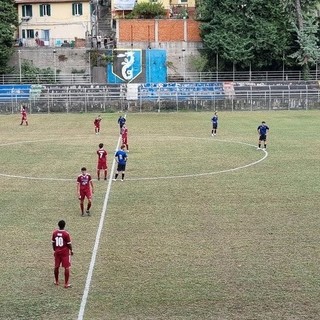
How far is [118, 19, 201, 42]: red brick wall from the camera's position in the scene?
3214 inches

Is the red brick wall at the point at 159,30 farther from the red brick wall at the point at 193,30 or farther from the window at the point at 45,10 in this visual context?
the window at the point at 45,10

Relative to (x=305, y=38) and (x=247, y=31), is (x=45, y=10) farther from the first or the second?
(x=305, y=38)

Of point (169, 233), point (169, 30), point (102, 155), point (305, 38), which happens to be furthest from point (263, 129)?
point (169, 30)

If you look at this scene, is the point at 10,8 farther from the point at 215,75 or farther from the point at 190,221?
the point at 190,221

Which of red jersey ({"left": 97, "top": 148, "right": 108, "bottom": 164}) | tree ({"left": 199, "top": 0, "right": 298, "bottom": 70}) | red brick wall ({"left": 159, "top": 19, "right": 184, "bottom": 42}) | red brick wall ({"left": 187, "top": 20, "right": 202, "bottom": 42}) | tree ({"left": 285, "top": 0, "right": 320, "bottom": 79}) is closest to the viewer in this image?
red jersey ({"left": 97, "top": 148, "right": 108, "bottom": 164})

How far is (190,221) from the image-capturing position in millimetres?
22188

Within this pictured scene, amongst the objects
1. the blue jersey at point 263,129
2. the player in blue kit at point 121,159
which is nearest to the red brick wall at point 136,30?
the blue jersey at point 263,129

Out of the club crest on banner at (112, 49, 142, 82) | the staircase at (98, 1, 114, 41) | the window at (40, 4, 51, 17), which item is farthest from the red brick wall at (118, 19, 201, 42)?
the window at (40, 4, 51, 17)

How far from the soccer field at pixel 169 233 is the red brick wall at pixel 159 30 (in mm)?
42591

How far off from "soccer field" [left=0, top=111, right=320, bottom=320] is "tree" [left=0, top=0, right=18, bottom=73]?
38651mm

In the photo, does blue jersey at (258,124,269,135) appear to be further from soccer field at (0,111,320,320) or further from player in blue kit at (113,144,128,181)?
player in blue kit at (113,144,128,181)

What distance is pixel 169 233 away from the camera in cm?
2069

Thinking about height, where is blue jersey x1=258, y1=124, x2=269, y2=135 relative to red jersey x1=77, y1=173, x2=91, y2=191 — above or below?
above

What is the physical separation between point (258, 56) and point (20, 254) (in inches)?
2467
